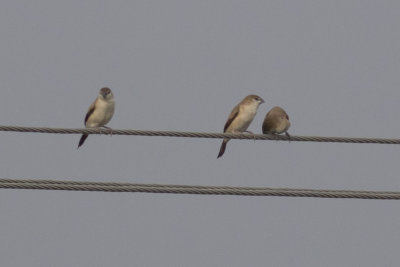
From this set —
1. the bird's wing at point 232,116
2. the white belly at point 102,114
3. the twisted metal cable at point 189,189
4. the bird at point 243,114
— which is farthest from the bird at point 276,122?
the twisted metal cable at point 189,189

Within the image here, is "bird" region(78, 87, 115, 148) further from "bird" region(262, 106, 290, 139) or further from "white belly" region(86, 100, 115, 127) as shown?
"bird" region(262, 106, 290, 139)

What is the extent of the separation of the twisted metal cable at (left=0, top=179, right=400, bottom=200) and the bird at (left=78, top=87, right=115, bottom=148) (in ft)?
20.2

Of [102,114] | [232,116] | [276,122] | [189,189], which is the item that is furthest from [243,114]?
[189,189]

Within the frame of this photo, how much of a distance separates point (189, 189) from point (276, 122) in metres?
5.12

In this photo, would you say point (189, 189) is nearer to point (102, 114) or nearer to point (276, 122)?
point (276, 122)

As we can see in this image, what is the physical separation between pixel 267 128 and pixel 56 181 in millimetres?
5782

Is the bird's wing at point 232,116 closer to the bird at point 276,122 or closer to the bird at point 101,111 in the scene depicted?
the bird at point 276,122

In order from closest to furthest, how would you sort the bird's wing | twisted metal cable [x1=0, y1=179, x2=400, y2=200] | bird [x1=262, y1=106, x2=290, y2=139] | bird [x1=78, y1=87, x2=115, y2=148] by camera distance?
twisted metal cable [x1=0, y1=179, x2=400, y2=200] → bird [x1=262, y1=106, x2=290, y2=139] → bird [x1=78, y1=87, x2=115, y2=148] → the bird's wing

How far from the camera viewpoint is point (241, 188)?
1007cm

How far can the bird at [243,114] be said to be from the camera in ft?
53.2

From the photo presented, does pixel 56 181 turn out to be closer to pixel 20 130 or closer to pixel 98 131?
pixel 20 130

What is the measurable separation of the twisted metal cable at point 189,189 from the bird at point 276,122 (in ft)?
15.7

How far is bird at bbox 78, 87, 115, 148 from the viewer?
16.2 meters

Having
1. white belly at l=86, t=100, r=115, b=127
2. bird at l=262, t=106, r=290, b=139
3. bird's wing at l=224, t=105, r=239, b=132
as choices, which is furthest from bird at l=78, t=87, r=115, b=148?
bird at l=262, t=106, r=290, b=139
